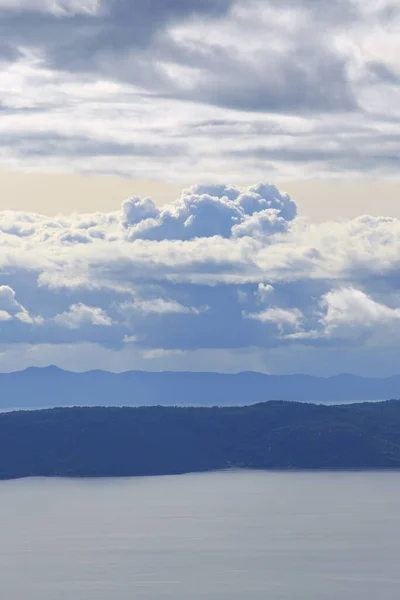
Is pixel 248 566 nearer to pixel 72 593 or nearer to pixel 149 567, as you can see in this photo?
pixel 149 567

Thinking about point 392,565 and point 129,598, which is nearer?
point 129,598

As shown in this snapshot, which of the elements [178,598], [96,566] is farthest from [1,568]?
[178,598]

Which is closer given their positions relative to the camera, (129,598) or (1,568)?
(129,598)

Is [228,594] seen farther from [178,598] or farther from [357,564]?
[357,564]

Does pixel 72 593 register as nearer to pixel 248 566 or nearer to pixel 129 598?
pixel 129 598

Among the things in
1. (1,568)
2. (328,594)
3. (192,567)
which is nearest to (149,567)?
(192,567)

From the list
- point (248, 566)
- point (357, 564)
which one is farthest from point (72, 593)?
point (357, 564)

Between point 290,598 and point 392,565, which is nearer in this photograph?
point 290,598
